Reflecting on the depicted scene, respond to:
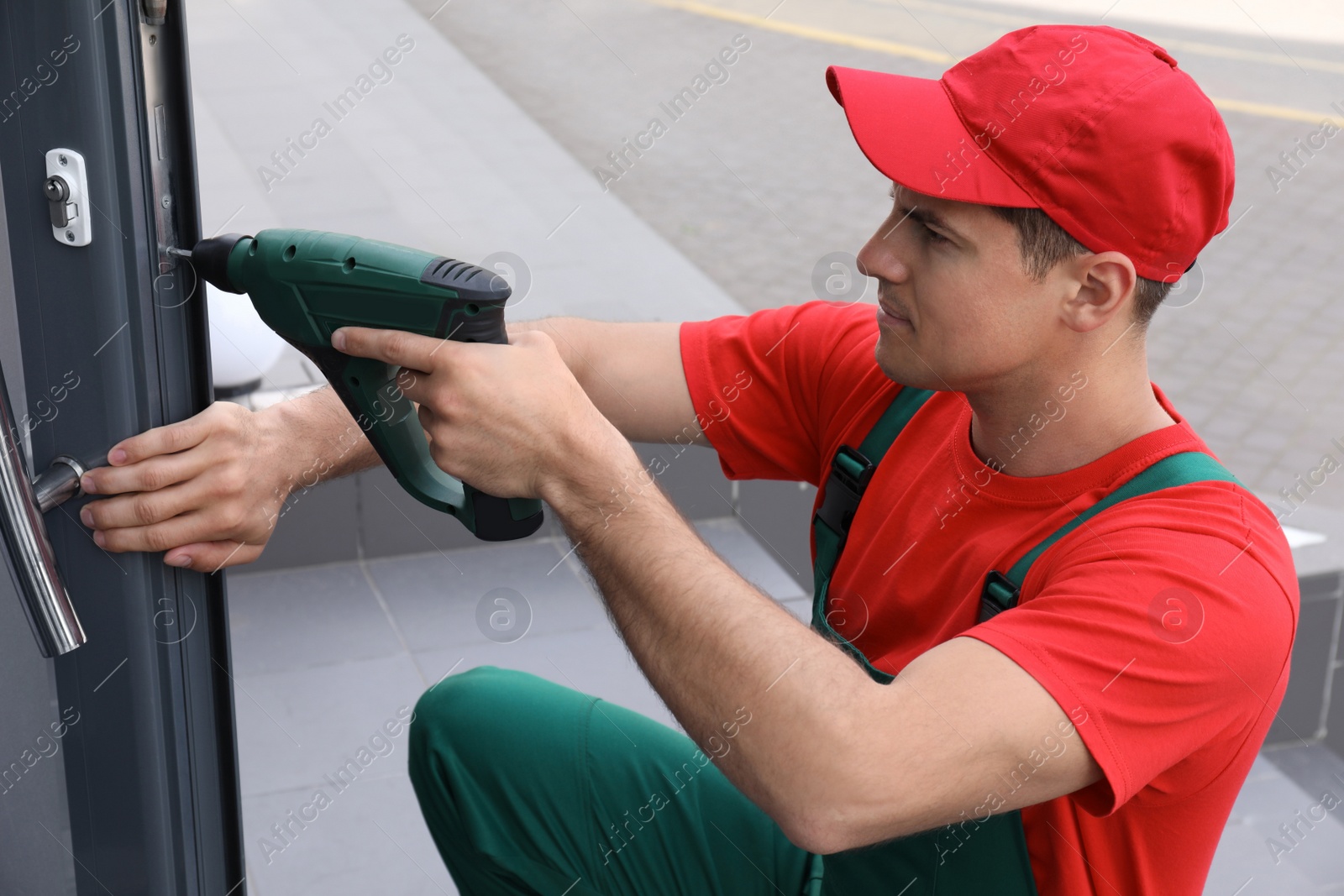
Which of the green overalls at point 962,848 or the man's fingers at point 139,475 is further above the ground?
the man's fingers at point 139,475

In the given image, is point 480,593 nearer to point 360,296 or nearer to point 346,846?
point 346,846

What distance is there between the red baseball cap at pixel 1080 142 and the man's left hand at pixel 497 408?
1.36 ft

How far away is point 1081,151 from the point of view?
4.68ft

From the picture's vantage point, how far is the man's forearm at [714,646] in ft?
4.02

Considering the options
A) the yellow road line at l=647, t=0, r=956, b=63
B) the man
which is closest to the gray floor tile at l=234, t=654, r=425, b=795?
the man

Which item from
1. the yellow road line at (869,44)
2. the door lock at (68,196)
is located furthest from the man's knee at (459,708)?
the yellow road line at (869,44)

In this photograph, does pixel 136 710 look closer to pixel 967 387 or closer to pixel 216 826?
pixel 216 826

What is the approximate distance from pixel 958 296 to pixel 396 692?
1.90m

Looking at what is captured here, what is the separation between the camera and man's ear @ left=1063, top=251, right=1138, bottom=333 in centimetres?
148

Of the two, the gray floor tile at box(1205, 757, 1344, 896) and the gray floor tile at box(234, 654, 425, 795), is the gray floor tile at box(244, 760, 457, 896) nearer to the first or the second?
the gray floor tile at box(234, 654, 425, 795)

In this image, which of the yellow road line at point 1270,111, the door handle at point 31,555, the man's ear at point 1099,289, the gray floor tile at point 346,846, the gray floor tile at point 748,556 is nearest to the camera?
the door handle at point 31,555

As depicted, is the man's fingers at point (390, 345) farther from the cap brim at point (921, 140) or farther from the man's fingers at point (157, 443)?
the cap brim at point (921, 140)

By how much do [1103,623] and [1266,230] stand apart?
4.83 meters

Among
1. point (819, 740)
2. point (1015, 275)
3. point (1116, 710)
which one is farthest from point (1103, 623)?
point (1015, 275)
